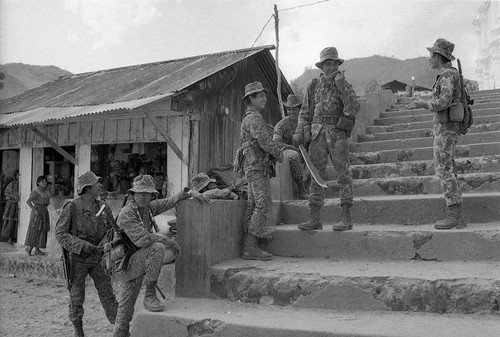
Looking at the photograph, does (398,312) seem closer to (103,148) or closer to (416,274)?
(416,274)

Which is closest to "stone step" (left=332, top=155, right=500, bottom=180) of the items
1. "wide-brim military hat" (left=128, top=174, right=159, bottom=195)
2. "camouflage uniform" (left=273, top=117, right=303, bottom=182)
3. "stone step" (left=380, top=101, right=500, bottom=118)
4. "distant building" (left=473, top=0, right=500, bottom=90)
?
"camouflage uniform" (left=273, top=117, right=303, bottom=182)

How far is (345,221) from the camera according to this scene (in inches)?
204

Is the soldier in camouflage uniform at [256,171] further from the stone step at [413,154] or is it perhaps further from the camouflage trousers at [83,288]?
the stone step at [413,154]

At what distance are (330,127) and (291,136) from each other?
2180 mm

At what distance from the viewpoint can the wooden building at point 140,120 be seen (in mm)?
10031

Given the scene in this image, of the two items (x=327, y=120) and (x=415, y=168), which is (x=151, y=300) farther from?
(x=415, y=168)

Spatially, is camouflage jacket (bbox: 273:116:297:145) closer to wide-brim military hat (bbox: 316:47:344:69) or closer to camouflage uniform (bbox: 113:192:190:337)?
wide-brim military hat (bbox: 316:47:344:69)

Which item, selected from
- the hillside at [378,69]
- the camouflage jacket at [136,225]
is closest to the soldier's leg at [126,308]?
the camouflage jacket at [136,225]

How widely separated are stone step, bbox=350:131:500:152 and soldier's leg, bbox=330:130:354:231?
120 inches

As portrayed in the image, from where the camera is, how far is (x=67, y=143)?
11914mm

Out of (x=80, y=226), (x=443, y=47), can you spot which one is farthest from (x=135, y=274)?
(x=443, y=47)

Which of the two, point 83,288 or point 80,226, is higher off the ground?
point 80,226

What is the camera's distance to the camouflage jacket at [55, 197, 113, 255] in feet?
16.8

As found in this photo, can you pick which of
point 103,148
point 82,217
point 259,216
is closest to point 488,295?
point 259,216
